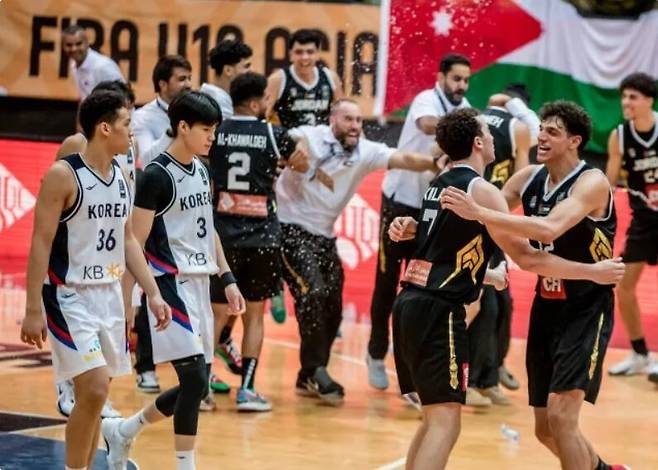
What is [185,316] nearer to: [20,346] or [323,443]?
[323,443]

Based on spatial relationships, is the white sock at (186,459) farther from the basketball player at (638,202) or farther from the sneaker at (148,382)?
the basketball player at (638,202)

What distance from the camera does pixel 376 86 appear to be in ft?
50.9

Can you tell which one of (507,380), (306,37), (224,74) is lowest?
(507,380)

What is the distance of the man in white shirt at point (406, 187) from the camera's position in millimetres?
9711

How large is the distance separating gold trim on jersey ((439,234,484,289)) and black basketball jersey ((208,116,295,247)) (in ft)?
9.44

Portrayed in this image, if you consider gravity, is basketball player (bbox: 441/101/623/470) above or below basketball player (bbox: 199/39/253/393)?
below

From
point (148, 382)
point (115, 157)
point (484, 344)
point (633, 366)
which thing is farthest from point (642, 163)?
point (115, 157)

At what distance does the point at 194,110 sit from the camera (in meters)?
7.10

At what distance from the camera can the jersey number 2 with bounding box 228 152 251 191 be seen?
9039 millimetres

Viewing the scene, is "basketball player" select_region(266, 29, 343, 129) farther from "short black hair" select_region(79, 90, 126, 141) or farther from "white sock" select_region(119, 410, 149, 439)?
"short black hair" select_region(79, 90, 126, 141)

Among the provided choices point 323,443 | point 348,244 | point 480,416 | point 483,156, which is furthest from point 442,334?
point 348,244

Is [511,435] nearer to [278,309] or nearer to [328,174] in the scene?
[328,174]

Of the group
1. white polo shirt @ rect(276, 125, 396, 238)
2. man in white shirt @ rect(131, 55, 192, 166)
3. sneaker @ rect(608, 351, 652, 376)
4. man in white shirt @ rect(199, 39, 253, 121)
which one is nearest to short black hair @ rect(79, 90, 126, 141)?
man in white shirt @ rect(131, 55, 192, 166)

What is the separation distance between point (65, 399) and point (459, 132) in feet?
10.8
